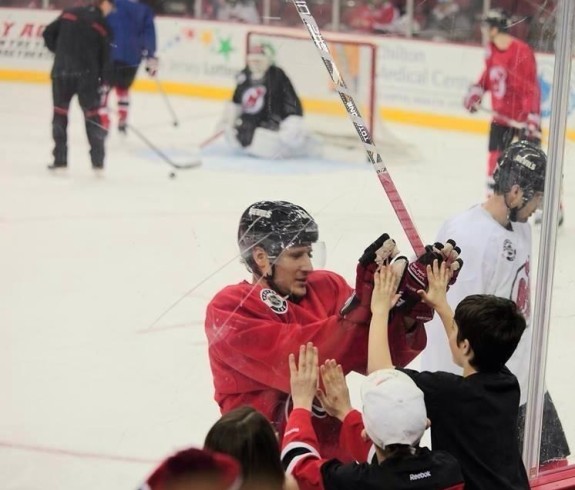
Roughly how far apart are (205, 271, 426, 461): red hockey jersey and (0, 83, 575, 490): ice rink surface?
0.42 ft

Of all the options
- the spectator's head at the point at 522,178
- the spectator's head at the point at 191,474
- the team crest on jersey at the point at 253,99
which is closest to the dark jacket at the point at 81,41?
the team crest on jersey at the point at 253,99

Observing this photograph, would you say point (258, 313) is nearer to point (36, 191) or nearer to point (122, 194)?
point (36, 191)

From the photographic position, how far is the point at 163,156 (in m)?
3.88

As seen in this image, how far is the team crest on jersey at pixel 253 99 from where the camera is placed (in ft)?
7.32

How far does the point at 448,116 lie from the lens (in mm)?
5410

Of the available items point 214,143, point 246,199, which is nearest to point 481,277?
point 246,199

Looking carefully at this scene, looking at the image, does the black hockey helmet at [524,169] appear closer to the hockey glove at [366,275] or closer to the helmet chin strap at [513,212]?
the helmet chin strap at [513,212]

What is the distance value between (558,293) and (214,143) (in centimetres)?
97

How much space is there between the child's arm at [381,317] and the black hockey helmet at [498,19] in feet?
3.30

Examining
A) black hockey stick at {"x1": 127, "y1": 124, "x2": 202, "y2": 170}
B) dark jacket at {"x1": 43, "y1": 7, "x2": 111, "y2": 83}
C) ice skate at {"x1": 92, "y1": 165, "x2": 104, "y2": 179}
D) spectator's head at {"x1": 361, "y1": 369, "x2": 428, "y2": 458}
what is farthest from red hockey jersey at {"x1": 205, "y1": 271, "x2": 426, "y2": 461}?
black hockey stick at {"x1": 127, "y1": 124, "x2": 202, "y2": 170}

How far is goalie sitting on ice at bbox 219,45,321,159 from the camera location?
2.18 m

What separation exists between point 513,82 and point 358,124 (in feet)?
2.25

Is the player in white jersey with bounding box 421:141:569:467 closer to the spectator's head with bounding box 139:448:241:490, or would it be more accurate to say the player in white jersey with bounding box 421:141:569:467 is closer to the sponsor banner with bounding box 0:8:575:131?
the sponsor banner with bounding box 0:8:575:131

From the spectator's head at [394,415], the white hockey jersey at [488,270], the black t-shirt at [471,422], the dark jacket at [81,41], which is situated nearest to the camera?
the spectator's head at [394,415]
